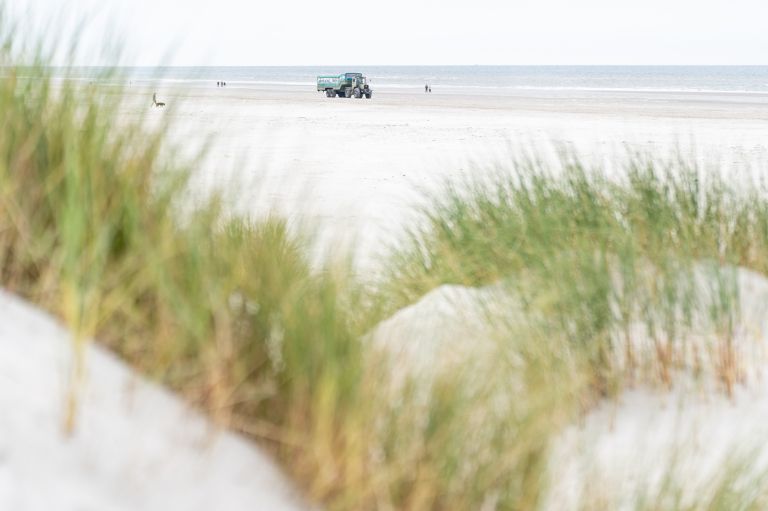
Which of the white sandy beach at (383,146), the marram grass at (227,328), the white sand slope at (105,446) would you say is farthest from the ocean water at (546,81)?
A: the white sand slope at (105,446)

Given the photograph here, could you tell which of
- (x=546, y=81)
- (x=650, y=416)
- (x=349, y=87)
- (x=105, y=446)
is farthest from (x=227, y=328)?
(x=546, y=81)

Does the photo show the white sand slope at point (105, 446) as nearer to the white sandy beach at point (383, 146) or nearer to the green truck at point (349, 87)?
the white sandy beach at point (383, 146)

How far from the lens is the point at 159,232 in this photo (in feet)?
6.47

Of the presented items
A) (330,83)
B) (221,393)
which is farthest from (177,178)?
(330,83)

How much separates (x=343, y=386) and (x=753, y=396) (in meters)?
2.05

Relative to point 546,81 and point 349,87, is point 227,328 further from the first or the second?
point 546,81

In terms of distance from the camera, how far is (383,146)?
15039 mm

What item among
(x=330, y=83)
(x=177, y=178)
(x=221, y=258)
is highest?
(x=177, y=178)

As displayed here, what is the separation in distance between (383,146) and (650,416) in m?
12.3

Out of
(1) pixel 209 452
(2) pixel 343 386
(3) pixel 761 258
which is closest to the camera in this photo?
(1) pixel 209 452

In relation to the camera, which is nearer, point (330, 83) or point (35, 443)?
point (35, 443)

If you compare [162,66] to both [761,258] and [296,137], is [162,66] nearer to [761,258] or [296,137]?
[761,258]

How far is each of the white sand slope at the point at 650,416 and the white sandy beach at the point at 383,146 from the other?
16.2 inches

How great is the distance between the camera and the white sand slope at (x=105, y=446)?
1.33 metres
